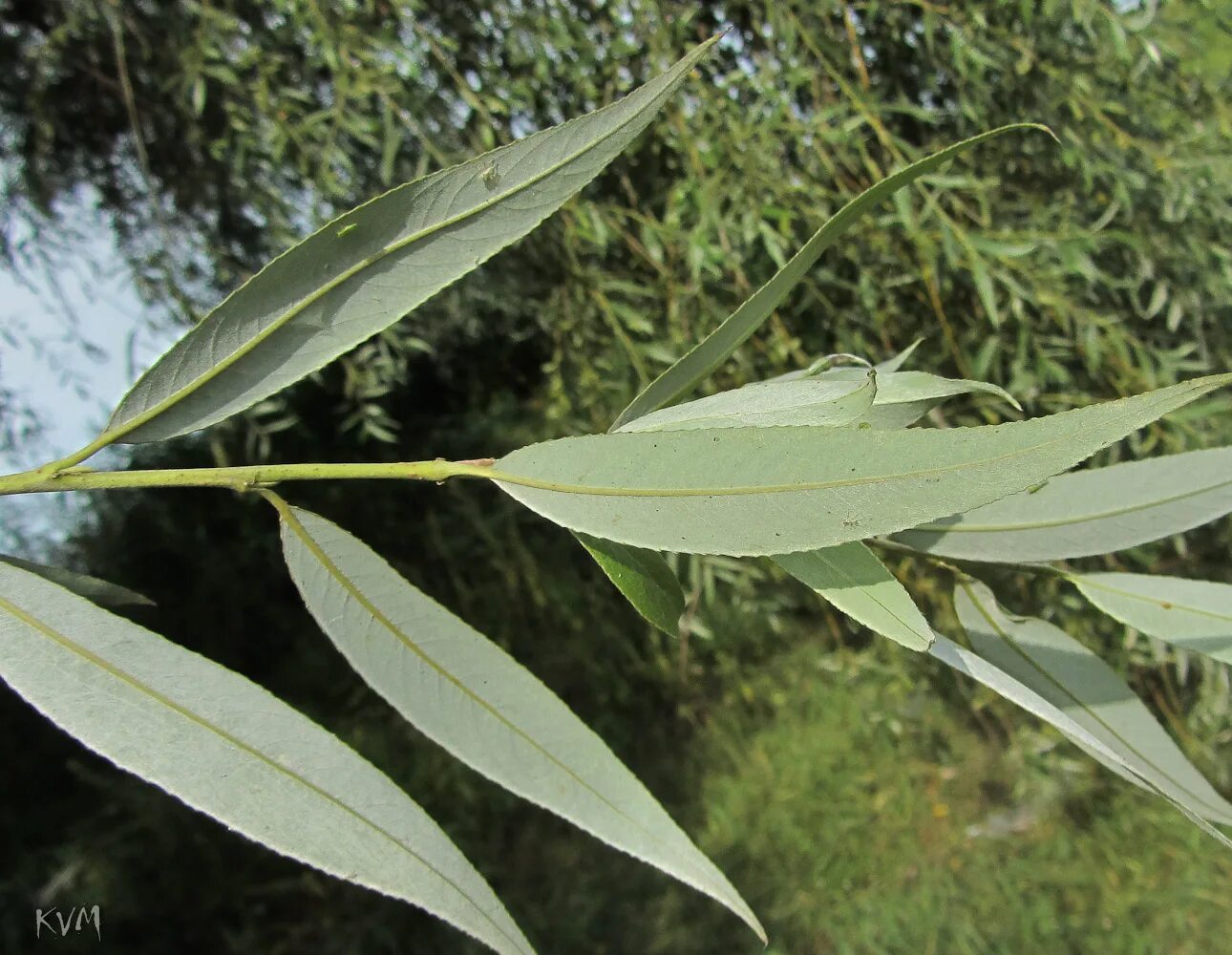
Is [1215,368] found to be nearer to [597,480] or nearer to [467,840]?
[597,480]

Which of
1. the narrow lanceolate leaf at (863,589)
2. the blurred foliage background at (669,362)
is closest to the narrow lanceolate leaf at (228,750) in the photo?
the narrow lanceolate leaf at (863,589)

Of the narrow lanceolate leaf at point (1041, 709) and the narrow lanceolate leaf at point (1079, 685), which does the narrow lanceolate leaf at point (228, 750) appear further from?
the narrow lanceolate leaf at point (1079, 685)

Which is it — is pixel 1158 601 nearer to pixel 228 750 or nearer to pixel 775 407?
pixel 775 407

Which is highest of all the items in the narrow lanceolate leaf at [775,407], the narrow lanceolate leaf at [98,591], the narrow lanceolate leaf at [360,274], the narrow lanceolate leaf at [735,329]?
the narrow lanceolate leaf at [360,274]

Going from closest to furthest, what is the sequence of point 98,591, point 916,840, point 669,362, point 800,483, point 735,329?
point 800,483
point 735,329
point 98,591
point 669,362
point 916,840

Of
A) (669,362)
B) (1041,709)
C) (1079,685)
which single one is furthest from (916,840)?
(1041,709)

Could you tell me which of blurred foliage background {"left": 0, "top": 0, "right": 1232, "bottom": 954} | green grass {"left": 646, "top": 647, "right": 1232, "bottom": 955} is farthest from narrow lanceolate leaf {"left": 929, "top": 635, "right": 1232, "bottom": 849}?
green grass {"left": 646, "top": 647, "right": 1232, "bottom": 955}

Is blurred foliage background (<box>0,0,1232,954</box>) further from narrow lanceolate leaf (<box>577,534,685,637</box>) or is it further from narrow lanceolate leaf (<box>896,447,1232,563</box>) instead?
narrow lanceolate leaf (<box>577,534,685,637</box>)
